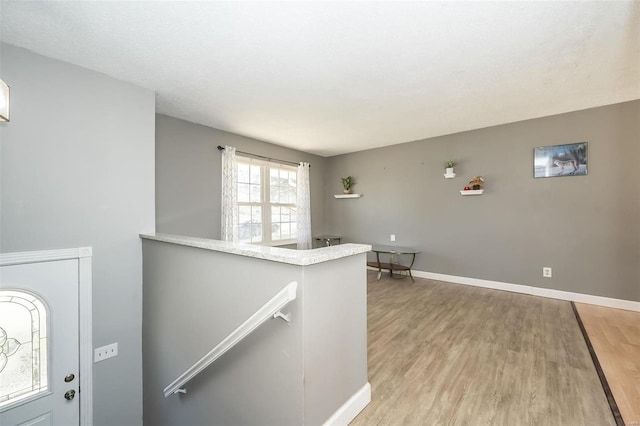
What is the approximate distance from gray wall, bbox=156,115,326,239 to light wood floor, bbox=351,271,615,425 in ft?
9.15

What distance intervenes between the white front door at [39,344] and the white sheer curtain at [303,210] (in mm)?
3604

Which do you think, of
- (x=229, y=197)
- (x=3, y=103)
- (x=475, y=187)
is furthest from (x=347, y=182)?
(x=3, y=103)

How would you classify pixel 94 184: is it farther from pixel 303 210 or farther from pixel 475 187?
pixel 475 187

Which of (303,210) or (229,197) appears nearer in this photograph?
(229,197)

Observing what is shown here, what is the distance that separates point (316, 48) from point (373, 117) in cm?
174

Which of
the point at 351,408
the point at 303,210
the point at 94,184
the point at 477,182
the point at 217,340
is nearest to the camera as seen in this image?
the point at 351,408

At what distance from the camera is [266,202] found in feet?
16.0

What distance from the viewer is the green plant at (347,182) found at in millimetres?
5748

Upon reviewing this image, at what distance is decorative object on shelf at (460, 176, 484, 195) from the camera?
4191 mm

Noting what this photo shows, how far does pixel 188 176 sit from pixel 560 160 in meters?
5.29

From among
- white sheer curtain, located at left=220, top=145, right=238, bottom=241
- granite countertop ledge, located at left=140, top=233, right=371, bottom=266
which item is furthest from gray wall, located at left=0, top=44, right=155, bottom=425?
white sheer curtain, located at left=220, top=145, right=238, bottom=241

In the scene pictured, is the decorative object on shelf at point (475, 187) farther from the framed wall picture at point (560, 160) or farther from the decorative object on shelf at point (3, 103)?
the decorative object on shelf at point (3, 103)

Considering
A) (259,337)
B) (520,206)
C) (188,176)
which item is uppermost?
(188,176)

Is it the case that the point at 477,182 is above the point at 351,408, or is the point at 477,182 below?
above
